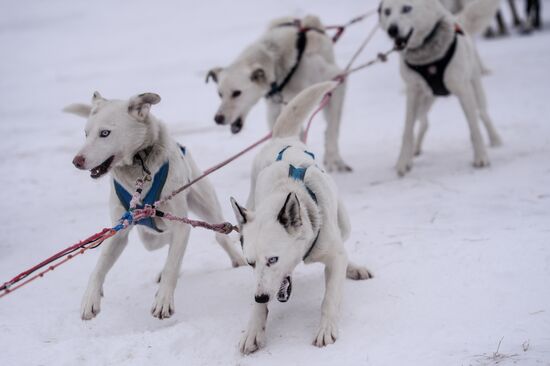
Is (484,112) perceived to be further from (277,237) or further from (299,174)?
(277,237)

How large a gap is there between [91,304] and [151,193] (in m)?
0.70

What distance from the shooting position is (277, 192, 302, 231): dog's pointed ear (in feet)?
8.95

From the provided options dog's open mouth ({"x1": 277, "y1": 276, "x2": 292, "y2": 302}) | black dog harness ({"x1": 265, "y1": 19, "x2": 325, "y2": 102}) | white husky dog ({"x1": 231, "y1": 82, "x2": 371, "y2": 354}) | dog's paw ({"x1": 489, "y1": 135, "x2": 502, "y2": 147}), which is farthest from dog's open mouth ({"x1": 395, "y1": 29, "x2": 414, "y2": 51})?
dog's open mouth ({"x1": 277, "y1": 276, "x2": 292, "y2": 302})

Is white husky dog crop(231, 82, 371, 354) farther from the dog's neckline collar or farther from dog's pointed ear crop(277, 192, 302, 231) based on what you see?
the dog's neckline collar

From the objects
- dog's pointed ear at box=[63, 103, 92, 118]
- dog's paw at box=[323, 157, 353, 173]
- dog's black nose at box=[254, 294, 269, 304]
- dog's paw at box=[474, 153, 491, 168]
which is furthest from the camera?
dog's paw at box=[323, 157, 353, 173]

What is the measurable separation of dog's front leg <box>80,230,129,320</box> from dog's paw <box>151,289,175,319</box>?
0.33m

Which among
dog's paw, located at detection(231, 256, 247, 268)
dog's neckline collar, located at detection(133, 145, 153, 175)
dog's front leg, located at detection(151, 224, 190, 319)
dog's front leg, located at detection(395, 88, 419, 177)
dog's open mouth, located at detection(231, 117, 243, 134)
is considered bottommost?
dog's front leg, located at detection(395, 88, 419, 177)

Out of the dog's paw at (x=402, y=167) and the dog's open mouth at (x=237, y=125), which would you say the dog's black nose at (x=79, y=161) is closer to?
the dog's open mouth at (x=237, y=125)

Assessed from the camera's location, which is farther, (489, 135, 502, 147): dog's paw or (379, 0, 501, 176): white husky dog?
(489, 135, 502, 147): dog's paw

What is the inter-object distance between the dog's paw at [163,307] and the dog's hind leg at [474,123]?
363cm

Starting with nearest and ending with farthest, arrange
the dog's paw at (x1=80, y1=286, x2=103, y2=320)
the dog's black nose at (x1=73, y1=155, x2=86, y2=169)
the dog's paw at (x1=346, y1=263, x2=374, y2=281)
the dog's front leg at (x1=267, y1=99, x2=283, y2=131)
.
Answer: the dog's black nose at (x1=73, y1=155, x2=86, y2=169) → the dog's paw at (x1=80, y1=286, x2=103, y2=320) → the dog's paw at (x1=346, y1=263, x2=374, y2=281) → the dog's front leg at (x1=267, y1=99, x2=283, y2=131)

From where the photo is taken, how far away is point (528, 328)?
263cm

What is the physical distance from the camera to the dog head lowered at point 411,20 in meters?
5.54

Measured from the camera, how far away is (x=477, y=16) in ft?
20.6
